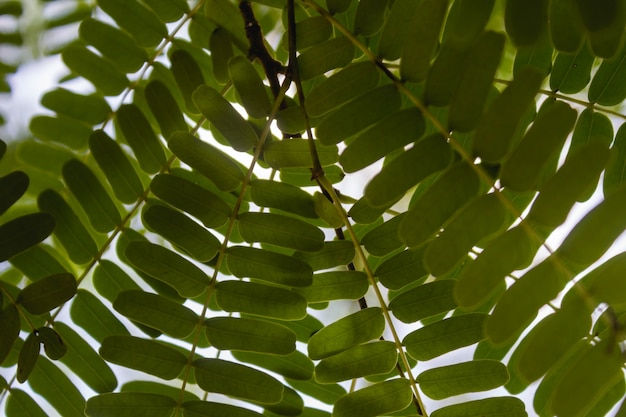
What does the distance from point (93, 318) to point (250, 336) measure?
0.27m

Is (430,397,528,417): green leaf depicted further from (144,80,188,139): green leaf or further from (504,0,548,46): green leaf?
(144,80,188,139): green leaf

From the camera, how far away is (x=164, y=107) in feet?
3.15

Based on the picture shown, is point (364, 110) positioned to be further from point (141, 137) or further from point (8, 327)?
point (8, 327)

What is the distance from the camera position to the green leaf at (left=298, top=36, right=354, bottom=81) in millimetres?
850

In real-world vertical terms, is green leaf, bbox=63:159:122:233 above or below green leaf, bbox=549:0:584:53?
below

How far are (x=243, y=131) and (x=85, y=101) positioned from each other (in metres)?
0.36

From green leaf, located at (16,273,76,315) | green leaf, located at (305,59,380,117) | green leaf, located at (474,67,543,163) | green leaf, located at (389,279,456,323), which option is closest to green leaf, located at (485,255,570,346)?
green leaf, located at (474,67,543,163)

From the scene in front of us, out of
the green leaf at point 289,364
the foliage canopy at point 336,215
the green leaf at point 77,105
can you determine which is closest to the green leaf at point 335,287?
the foliage canopy at point 336,215

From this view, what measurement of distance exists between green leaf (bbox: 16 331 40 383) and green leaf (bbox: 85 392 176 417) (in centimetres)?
8

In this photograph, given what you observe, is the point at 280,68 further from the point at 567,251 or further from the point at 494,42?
the point at 567,251

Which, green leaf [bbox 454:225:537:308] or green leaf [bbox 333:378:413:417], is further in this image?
green leaf [bbox 333:378:413:417]

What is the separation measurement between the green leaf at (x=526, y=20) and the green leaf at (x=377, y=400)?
1.50 feet

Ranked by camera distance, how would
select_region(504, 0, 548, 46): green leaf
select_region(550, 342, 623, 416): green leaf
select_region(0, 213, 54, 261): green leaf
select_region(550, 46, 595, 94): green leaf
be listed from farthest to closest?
select_region(550, 46, 595, 94): green leaf → select_region(0, 213, 54, 261): green leaf → select_region(504, 0, 548, 46): green leaf → select_region(550, 342, 623, 416): green leaf

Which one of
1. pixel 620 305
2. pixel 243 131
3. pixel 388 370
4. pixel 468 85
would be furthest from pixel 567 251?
pixel 243 131
